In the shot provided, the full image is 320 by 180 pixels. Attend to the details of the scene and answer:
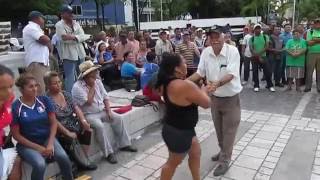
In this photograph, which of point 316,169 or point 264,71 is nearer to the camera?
point 316,169

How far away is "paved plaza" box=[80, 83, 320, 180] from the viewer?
4.71m

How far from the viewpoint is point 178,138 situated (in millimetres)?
3648

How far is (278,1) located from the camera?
4241 cm

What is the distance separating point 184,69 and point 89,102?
6.25 ft

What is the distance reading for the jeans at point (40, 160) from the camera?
3.85 metres

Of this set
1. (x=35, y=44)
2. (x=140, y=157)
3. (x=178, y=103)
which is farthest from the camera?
(x=35, y=44)

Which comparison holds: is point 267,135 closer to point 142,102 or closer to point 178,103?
point 142,102

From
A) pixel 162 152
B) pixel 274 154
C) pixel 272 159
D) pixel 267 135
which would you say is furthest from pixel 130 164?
pixel 267 135

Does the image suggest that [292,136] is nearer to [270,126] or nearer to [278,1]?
[270,126]

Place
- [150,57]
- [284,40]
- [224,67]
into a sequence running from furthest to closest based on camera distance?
[284,40]
[150,57]
[224,67]

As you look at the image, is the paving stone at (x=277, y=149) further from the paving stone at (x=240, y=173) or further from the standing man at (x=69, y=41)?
the standing man at (x=69, y=41)

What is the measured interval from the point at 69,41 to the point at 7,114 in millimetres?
3592

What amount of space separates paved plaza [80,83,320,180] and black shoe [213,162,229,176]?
0.06 metres

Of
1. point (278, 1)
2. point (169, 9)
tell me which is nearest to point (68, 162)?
point (278, 1)
